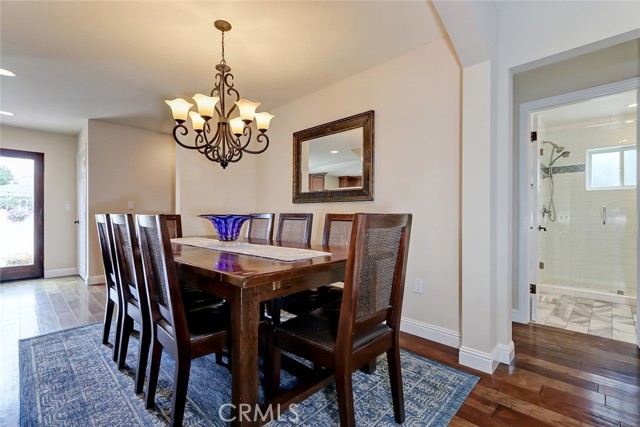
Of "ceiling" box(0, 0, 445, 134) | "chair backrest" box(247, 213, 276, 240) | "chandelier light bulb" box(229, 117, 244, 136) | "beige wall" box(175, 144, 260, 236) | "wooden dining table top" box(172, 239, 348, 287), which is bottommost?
"wooden dining table top" box(172, 239, 348, 287)

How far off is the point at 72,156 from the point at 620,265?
7.92m

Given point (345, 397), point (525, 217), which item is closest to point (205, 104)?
point (345, 397)

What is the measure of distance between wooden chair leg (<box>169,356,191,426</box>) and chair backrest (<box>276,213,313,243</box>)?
4.25 feet

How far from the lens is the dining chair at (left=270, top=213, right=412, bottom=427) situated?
1139mm

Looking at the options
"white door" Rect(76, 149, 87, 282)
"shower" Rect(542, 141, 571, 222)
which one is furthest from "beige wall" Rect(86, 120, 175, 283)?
"shower" Rect(542, 141, 571, 222)

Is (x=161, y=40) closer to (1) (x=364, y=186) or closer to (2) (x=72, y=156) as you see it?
(1) (x=364, y=186)

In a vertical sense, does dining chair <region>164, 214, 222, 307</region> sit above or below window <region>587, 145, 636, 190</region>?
below

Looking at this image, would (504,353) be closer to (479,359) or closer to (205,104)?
(479,359)

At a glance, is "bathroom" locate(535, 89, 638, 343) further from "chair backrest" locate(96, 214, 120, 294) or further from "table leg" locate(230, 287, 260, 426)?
"chair backrest" locate(96, 214, 120, 294)

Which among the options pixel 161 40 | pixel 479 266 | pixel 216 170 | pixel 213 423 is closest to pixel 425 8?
pixel 479 266

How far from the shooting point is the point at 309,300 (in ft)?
6.48

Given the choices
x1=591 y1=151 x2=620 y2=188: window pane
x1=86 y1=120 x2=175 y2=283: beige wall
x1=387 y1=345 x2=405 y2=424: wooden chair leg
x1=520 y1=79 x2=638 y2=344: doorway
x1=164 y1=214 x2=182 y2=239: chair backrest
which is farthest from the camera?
x1=86 y1=120 x2=175 y2=283: beige wall

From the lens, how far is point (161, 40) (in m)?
2.23

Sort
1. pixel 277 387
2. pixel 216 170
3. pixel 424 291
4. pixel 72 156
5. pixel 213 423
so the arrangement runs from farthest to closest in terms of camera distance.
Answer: pixel 72 156 → pixel 216 170 → pixel 424 291 → pixel 277 387 → pixel 213 423
